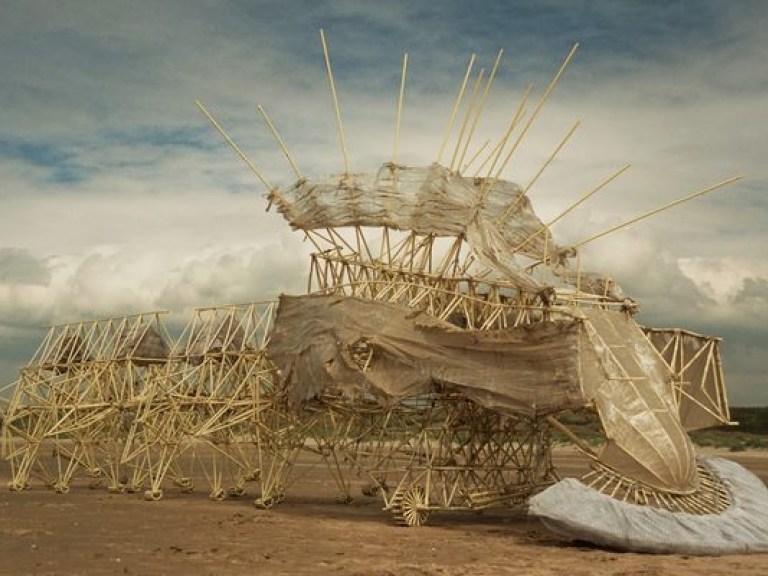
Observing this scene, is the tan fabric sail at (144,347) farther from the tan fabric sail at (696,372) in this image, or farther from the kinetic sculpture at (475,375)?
the tan fabric sail at (696,372)

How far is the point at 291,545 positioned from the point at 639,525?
5773 millimetres

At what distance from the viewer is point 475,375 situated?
61.6 feet

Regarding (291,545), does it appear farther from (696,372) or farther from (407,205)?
(696,372)

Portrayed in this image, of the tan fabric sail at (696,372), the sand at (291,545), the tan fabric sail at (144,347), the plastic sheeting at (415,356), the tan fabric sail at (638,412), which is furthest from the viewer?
the tan fabric sail at (144,347)

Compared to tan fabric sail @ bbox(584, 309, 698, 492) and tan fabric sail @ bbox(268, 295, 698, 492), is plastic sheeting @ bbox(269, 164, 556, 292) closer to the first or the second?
tan fabric sail @ bbox(268, 295, 698, 492)

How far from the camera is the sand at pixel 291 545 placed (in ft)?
48.4

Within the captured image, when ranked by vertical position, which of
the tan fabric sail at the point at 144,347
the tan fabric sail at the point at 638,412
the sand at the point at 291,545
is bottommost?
the sand at the point at 291,545

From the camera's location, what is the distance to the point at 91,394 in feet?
96.0

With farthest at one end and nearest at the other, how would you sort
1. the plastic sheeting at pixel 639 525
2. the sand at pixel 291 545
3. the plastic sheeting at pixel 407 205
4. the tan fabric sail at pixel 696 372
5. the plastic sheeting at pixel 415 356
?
1. the tan fabric sail at pixel 696 372
2. the plastic sheeting at pixel 407 205
3. the plastic sheeting at pixel 415 356
4. the plastic sheeting at pixel 639 525
5. the sand at pixel 291 545

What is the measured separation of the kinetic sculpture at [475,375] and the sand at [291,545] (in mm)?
808

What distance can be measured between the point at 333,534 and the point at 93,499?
10.2 m

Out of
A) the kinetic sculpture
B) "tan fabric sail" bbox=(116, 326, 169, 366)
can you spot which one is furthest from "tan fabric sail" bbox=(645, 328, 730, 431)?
"tan fabric sail" bbox=(116, 326, 169, 366)

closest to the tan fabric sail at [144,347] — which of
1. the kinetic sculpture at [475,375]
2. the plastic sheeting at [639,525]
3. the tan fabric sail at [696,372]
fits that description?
the kinetic sculpture at [475,375]

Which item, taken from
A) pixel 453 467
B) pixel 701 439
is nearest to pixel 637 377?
pixel 453 467
